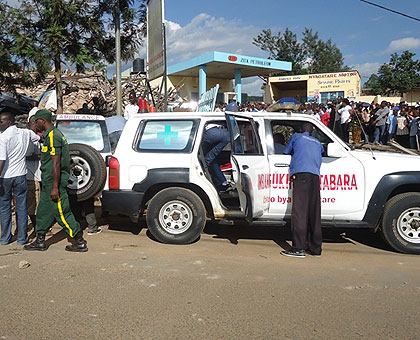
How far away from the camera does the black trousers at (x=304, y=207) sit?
5.30 m

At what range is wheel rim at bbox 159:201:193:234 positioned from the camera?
5.83 meters

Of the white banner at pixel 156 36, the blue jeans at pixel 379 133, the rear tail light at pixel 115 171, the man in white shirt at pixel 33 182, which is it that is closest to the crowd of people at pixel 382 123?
the blue jeans at pixel 379 133

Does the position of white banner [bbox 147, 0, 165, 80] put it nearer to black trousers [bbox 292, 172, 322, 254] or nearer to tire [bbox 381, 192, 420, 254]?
black trousers [bbox 292, 172, 322, 254]

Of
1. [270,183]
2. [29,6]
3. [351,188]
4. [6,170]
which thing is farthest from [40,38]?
[351,188]

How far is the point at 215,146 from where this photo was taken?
A: 20.7 ft

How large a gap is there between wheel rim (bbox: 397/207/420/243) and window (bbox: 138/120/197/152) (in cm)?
304

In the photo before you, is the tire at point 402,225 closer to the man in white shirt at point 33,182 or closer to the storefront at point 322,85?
the man in white shirt at point 33,182

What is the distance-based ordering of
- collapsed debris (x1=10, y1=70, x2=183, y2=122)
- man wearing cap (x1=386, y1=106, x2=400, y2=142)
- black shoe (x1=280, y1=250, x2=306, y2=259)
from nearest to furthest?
1. black shoe (x1=280, y1=250, x2=306, y2=259)
2. man wearing cap (x1=386, y1=106, x2=400, y2=142)
3. collapsed debris (x1=10, y1=70, x2=183, y2=122)

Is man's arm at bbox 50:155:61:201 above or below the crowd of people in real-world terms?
below

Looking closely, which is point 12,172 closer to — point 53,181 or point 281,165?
point 53,181

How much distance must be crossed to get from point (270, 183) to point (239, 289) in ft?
5.89

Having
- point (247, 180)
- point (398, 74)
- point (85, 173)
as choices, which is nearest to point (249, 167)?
point (247, 180)

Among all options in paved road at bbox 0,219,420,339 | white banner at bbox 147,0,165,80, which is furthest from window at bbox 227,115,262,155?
white banner at bbox 147,0,165,80

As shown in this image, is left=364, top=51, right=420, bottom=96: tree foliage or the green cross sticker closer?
the green cross sticker
